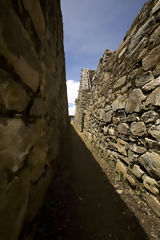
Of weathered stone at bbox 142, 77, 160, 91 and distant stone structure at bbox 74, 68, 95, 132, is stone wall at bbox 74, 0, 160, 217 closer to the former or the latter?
weathered stone at bbox 142, 77, 160, 91

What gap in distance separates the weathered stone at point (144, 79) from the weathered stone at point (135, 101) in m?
0.12

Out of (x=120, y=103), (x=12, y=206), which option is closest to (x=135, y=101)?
(x=120, y=103)

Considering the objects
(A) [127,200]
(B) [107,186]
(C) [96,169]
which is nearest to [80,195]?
(B) [107,186]

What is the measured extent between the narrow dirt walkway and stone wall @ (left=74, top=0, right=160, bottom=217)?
1.49 ft

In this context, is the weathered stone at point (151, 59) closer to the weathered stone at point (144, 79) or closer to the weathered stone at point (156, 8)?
the weathered stone at point (144, 79)

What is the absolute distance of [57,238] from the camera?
110 cm

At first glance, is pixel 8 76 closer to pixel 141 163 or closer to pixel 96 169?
pixel 141 163

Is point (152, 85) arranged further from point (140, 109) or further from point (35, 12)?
point (35, 12)

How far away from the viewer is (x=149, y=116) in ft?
5.16

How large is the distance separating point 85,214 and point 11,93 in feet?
6.01

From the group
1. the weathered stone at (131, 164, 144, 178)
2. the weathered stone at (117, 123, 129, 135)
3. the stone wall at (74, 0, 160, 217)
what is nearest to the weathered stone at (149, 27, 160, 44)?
the stone wall at (74, 0, 160, 217)

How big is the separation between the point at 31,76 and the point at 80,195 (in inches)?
78.3

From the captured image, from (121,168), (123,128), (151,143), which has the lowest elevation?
(121,168)

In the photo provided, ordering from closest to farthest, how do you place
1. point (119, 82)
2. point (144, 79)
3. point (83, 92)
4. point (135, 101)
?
point (144, 79), point (135, 101), point (119, 82), point (83, 92)
